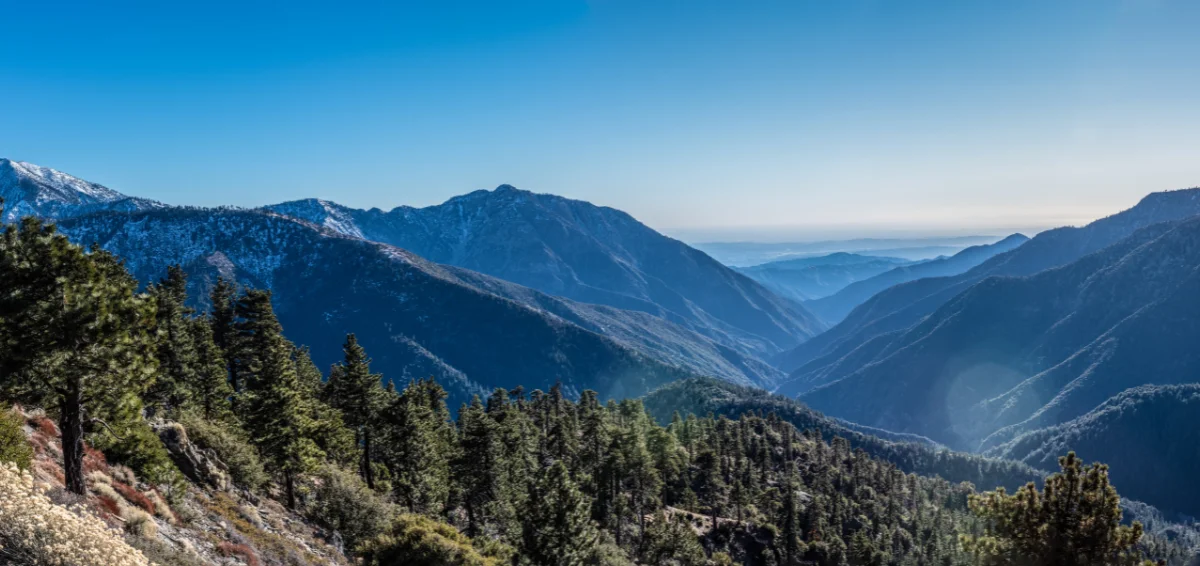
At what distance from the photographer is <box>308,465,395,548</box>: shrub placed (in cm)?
4322

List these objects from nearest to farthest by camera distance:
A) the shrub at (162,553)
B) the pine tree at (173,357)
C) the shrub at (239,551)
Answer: the shrub at (162,553) < the shrub at (239,551) < the pine tree at (173,357)

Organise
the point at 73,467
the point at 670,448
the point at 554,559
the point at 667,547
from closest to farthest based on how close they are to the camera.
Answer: the point at 73,467, the point at 554,559, the point at 667,547, the point at 670,448

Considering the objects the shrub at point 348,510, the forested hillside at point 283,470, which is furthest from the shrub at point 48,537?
the shrub at point 348,510

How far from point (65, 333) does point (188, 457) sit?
1714 centimetres

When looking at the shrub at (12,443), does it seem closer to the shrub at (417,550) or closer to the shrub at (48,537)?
the shrub at (48,537)

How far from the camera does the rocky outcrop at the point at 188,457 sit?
116 feet

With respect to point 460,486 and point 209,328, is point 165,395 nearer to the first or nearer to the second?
point 209,328

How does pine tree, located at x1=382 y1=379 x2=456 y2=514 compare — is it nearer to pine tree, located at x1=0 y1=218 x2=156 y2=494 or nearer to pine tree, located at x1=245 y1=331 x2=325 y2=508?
pine tree, located at x1=245 y1=331 x2=325 y2=508

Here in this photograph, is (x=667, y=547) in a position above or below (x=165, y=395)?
below

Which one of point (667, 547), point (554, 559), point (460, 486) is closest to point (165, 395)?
point (460, 486)

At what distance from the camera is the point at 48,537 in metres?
14.3

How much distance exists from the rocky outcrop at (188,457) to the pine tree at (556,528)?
2123cm

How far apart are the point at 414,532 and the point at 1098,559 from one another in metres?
32.6

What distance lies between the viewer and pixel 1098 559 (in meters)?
20.4
